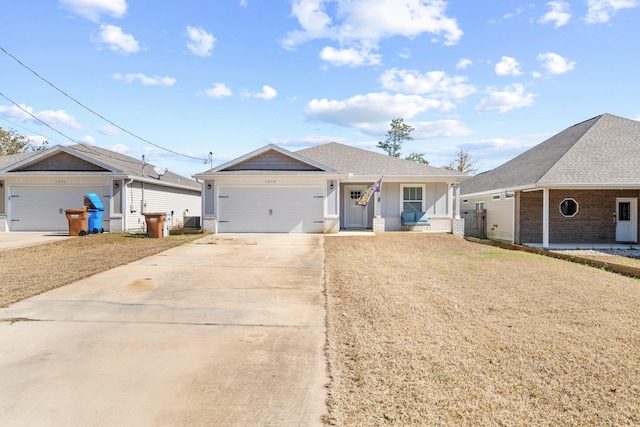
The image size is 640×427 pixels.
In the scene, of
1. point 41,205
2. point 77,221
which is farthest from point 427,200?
point 41,205

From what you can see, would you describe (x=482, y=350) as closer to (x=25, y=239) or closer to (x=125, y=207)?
(x=25, y=239)

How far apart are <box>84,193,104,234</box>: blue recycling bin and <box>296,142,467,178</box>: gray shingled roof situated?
10.6 m

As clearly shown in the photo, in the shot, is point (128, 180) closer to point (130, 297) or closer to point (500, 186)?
point (130, 297)

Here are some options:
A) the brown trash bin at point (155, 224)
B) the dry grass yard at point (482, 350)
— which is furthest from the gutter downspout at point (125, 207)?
the dry grass yard at point (482, 350)

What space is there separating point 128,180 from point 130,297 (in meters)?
13.1

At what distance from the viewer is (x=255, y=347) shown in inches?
172

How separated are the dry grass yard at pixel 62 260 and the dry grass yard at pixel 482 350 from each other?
5318mm

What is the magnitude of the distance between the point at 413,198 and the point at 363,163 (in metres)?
3.23

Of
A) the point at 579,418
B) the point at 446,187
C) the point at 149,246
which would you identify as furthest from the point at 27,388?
the point at 446,187

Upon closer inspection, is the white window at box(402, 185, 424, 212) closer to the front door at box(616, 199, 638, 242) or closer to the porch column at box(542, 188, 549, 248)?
the porch column at box(542, 188, 549, 248)

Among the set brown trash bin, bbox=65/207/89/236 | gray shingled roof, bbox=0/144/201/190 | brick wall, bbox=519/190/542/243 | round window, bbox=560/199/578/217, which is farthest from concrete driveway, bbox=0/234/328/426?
round window, bbox=560/199/578/217

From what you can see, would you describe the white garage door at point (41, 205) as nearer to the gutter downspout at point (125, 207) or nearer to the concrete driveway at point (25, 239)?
the concrete driveway at point (25, 239)

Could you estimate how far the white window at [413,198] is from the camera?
62.5 feet

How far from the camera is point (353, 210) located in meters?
19.9
